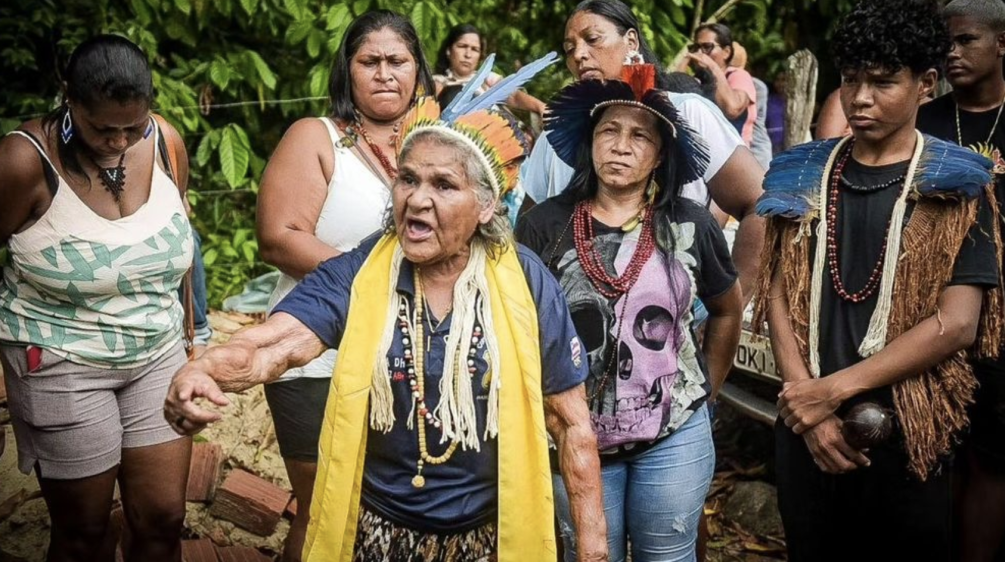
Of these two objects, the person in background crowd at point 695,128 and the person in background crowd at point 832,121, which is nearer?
the person in background crowd at point 695,128

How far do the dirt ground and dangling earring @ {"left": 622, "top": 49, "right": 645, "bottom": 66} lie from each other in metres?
2.53

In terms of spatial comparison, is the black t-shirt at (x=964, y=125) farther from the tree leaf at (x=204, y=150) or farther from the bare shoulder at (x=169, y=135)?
the tree leaf at (x=204, y=150)

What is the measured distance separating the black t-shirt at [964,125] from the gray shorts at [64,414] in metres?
2.89

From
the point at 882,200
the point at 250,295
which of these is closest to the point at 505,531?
the point at 882,200

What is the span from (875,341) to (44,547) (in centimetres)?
345

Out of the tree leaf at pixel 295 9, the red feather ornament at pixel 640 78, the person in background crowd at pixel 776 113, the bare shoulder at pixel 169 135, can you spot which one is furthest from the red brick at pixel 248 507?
the person in background crowd at pixel 776 113

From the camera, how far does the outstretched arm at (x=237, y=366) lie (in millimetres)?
2211

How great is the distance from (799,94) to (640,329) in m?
4.44

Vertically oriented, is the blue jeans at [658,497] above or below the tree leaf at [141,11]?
below

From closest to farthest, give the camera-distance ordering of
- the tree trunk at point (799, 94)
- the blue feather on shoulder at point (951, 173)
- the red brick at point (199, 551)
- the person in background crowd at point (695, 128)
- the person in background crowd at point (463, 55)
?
the blue feather on shoulder at point (951, 173)
the person in background crowd at point (695, 128)
the red brick at point (199, 551)
the tree trunk at point (799, 94)
the person in background crowd at point (463, 55)

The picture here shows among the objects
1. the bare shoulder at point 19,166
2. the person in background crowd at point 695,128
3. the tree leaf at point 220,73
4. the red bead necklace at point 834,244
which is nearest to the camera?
the red bead necklace at point 834,244

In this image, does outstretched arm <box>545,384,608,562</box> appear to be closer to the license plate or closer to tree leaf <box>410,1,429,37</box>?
the license plate

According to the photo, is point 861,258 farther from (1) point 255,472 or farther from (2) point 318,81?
(2) point 318,81

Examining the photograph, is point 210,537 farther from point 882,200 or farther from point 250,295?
point 882,200
